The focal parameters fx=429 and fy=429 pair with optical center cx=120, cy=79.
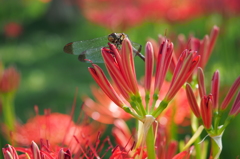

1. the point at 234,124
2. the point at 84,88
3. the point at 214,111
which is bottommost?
the point at 84,88

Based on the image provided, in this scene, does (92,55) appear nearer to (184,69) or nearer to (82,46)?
(82,46)

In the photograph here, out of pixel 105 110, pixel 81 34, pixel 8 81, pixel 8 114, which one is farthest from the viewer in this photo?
pixel 81 34

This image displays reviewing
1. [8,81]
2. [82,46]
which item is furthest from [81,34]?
[82,46]

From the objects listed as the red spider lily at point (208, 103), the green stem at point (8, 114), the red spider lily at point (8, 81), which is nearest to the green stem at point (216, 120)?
the red spider lily at point (208, 103)

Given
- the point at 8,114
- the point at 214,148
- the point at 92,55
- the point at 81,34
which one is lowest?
the point at 81,34

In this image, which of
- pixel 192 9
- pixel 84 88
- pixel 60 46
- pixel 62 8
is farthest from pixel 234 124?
pixel 62 8

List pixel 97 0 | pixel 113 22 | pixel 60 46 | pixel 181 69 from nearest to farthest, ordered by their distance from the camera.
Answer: pixel 181 69 → pixel 113 22 → pixel 60 46 → pixel 97 0

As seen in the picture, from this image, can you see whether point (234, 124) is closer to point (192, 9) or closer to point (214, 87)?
point (214, 87)
